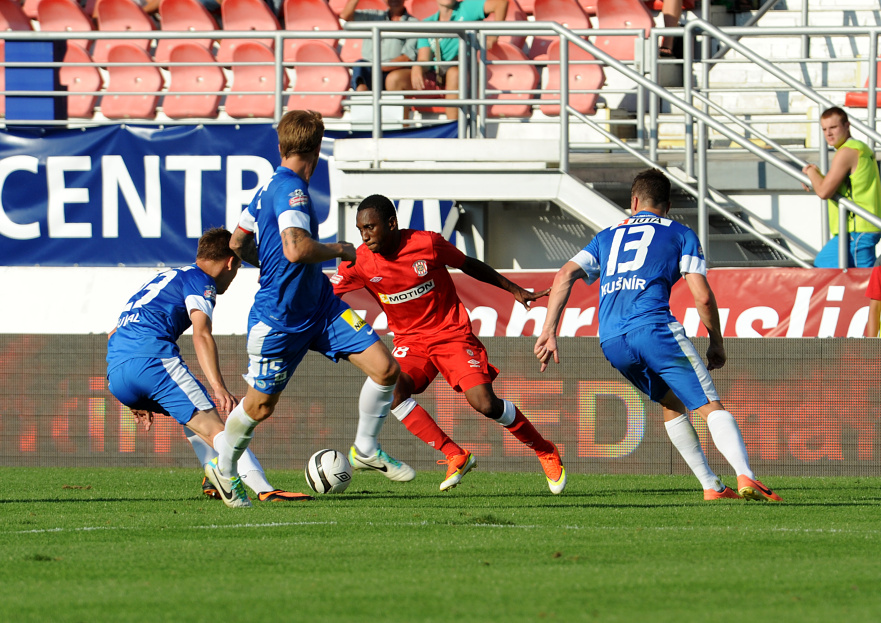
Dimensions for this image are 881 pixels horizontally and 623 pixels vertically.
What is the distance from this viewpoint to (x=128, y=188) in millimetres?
14320

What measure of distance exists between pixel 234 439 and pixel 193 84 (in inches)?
425

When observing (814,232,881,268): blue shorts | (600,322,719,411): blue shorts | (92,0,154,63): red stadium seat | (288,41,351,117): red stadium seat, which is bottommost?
(600,322,719,411): blue shorts

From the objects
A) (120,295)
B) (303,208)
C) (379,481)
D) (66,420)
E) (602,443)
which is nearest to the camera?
(303,208)

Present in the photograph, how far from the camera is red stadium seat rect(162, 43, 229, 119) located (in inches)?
657

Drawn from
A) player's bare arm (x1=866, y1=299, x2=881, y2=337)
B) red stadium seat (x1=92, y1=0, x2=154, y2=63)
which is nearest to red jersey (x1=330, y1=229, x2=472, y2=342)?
player's bare arm (x1=866, y1=299, x2=881, y2=337)

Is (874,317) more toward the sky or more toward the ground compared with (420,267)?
more toward the ground

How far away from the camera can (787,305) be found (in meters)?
11.6

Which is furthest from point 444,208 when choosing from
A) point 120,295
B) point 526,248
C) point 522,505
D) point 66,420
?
point 522,505

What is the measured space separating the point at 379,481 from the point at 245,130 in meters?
5.67

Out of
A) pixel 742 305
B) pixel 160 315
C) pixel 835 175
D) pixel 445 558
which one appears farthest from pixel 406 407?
pixel 835 175

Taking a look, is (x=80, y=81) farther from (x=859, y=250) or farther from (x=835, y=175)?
(x=859, y=250)

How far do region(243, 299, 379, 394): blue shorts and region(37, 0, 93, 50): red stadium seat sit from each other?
12.8 meters

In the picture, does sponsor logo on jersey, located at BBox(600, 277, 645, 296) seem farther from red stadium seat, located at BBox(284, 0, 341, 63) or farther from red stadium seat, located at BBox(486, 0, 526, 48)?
red stadium seat, located at BBox(284, 0, 341, 63)

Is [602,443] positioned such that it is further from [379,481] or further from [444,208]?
[444,208]
